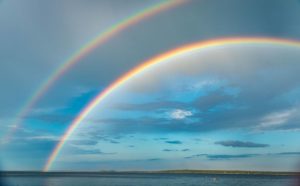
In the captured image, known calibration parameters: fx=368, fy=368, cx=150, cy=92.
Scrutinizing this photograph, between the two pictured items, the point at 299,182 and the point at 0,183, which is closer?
the point at 0,183

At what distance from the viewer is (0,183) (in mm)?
51938

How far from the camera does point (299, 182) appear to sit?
63.4 m

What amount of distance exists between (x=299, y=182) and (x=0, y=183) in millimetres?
48322
